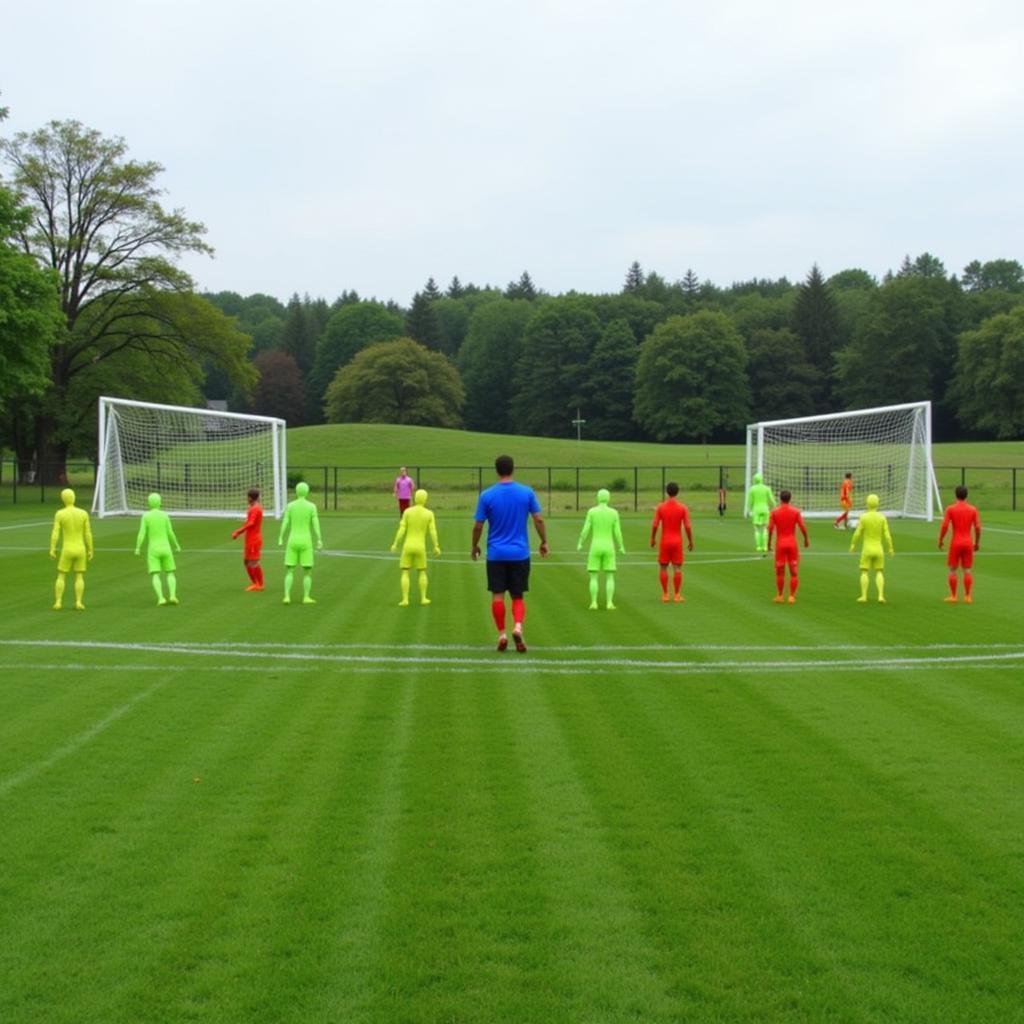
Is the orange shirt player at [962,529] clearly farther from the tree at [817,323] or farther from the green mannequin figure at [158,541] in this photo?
the tree at [817,323]

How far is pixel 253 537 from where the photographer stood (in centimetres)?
1867

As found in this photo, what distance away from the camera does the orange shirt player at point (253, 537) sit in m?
18.1

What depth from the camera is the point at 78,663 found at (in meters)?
12.1

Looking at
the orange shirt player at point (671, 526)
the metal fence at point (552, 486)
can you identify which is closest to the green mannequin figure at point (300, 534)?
the orange shirt player at point (671, 526)

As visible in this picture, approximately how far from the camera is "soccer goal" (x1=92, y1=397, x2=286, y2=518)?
142 feet

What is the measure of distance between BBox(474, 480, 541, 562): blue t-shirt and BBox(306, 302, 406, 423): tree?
131 meters

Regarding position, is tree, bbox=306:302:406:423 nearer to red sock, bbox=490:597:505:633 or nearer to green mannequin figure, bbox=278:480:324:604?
green mannequin figure, bbox=278:480:324:604

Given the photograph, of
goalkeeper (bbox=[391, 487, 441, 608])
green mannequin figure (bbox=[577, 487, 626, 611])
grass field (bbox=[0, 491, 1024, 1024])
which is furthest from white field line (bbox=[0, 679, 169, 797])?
green mannequin figure (bbox=[577, 487, 626, 611])

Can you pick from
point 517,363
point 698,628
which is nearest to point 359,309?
point 517,363

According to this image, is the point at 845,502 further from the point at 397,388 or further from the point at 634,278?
the point at 634,278

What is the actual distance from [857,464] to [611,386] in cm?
6699

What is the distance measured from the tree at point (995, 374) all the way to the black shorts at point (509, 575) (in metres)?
98.2

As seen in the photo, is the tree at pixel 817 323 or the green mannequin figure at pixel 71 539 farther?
the tree at pixel 817 323

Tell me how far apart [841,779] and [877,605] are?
10.2m
